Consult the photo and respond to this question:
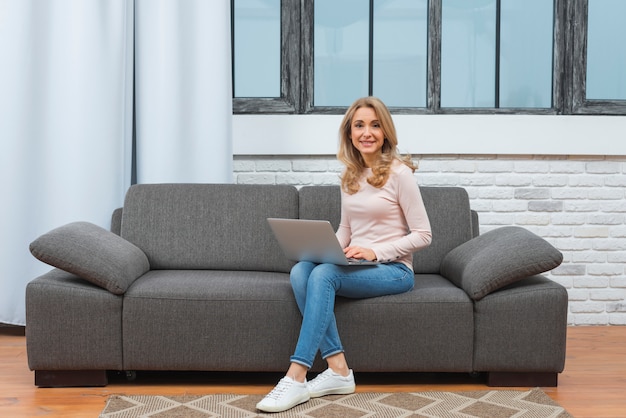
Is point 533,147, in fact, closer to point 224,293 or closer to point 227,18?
point 227,18

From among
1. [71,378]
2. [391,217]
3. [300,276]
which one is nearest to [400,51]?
[391,217]

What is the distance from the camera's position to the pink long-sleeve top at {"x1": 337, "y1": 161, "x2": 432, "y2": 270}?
264 cm

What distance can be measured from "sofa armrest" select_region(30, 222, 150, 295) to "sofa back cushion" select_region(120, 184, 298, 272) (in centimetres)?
38

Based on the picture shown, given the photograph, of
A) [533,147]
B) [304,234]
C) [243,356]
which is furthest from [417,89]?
[243,356]

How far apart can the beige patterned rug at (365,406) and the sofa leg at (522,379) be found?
0.10 meters

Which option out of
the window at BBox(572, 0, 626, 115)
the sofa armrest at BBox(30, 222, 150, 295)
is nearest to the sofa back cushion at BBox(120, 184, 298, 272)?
the sofa armrest at BBox(30, 222, 150, 295)

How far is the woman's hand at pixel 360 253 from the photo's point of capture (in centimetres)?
258

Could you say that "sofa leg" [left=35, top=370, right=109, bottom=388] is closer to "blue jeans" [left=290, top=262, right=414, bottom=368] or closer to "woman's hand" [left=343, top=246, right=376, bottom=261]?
"blue jeans" [left=290, top=262, right=414, bottom=368]

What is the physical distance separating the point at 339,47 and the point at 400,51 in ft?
1.02

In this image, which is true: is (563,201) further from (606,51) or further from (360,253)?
(360,253)

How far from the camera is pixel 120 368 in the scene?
2.61 meters

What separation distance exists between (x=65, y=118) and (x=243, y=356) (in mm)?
1507

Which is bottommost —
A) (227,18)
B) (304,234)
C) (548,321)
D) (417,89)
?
(548,321)

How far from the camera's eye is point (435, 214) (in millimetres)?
3172
